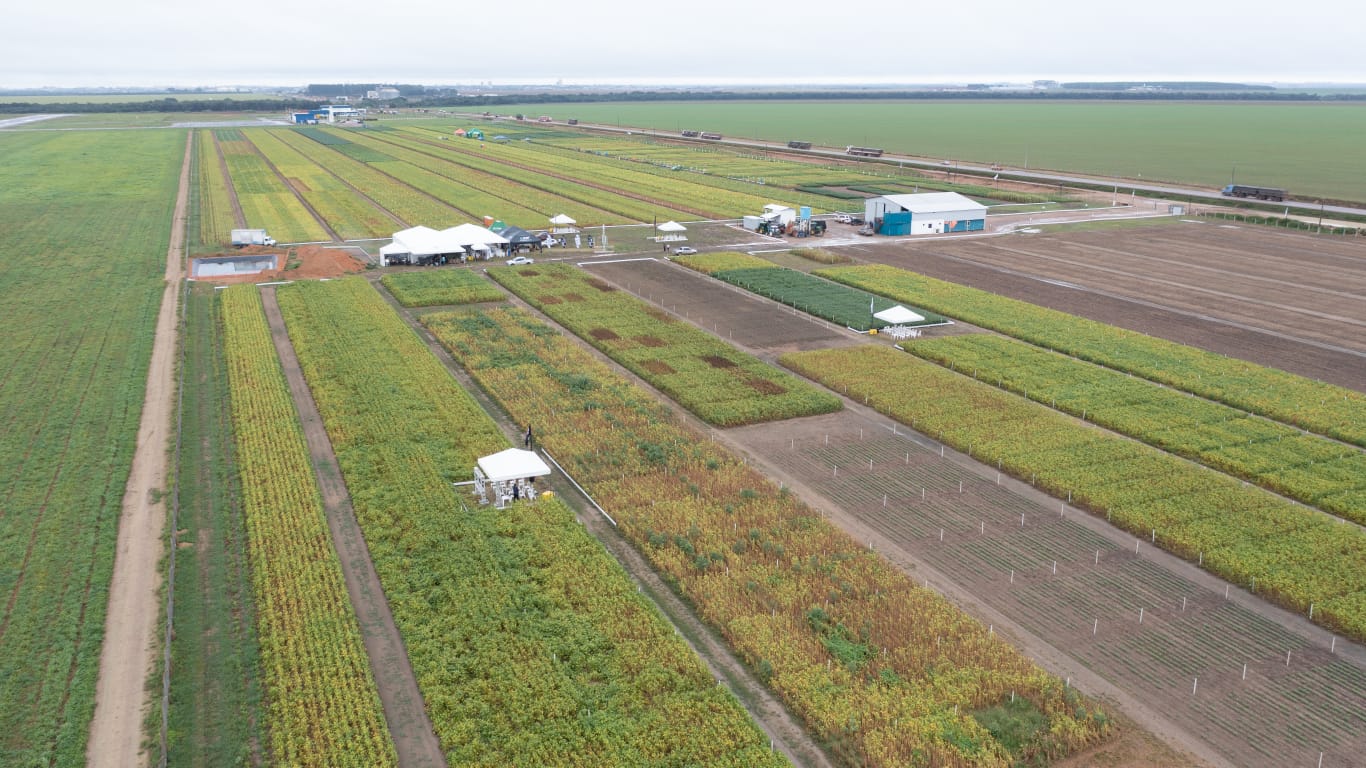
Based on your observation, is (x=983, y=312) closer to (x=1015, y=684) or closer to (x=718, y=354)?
(x=718, y=354)

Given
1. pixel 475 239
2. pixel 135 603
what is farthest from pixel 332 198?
pixel 135 603

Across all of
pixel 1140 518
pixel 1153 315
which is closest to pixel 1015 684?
pixel 1140 518

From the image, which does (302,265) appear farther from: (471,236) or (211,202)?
(211,202)

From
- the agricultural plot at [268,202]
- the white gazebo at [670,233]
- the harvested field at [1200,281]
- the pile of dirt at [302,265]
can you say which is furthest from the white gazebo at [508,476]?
the agricultural plot at [268,202]

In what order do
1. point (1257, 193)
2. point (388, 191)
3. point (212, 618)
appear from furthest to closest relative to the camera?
point (388, 191), point (1257, 193), point (212, 618)

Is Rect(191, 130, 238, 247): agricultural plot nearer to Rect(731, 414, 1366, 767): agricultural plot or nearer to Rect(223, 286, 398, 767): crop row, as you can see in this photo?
Rect(223, 286, 398, 767): crop row
